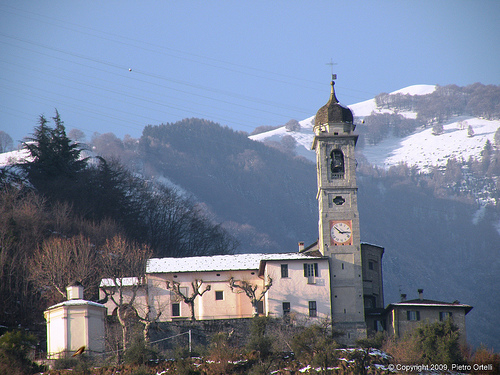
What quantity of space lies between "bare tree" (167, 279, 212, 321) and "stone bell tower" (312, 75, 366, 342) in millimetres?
8914

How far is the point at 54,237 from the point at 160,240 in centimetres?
1810

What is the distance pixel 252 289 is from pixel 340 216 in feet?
26.5

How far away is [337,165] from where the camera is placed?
59.3 meters

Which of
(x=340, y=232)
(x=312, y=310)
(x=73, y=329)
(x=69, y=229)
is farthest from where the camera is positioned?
(x=69, y=229)

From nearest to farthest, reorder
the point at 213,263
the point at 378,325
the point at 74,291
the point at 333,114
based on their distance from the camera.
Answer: the point at 74,291
the point at 378,325
the point at 213,263
the point at 333,114

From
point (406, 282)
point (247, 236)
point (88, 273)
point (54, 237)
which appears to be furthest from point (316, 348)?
point (247, 236)

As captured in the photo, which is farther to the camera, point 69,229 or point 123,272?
point 69,229

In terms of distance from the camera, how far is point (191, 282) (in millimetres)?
58406

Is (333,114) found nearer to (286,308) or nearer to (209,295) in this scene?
(286,308)

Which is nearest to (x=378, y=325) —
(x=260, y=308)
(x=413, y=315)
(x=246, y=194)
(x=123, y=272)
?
(x=413, y=315)

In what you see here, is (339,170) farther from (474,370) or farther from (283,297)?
(474,370)

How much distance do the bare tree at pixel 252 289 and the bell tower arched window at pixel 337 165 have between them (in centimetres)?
900

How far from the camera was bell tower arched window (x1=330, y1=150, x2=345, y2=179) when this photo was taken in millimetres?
59250

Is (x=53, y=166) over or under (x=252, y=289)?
over
